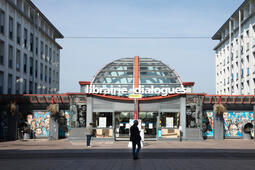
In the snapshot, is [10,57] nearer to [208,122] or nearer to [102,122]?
[102,122]

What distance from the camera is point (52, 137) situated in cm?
3447

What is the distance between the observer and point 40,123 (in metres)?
35.7

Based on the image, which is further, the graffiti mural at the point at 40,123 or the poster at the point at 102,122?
the graffiti mural at the point at 40,123

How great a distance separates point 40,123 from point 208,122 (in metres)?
15.4

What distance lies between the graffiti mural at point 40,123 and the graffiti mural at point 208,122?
14423 mm

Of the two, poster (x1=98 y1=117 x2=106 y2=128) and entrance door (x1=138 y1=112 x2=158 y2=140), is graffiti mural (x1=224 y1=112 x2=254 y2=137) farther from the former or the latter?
poster (x1=98 y1=117 x2=106 y2=128)

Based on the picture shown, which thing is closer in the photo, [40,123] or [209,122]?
[40,123]

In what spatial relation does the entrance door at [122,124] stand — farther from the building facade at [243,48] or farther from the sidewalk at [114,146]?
the building facade at [243,48]

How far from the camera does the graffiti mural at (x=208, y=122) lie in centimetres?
3594

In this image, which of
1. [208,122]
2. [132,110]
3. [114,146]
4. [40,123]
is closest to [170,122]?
[132,110]

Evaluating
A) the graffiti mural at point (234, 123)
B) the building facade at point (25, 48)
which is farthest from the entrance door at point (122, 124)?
the building facade at point (25, 48)

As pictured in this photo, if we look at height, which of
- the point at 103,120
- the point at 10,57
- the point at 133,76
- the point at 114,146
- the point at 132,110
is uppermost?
the point at 10,57

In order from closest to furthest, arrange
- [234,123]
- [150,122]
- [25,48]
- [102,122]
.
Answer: [102,122]
[150,122]
[234,123]
[25,48]

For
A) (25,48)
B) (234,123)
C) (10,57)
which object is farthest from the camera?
(25,48)
